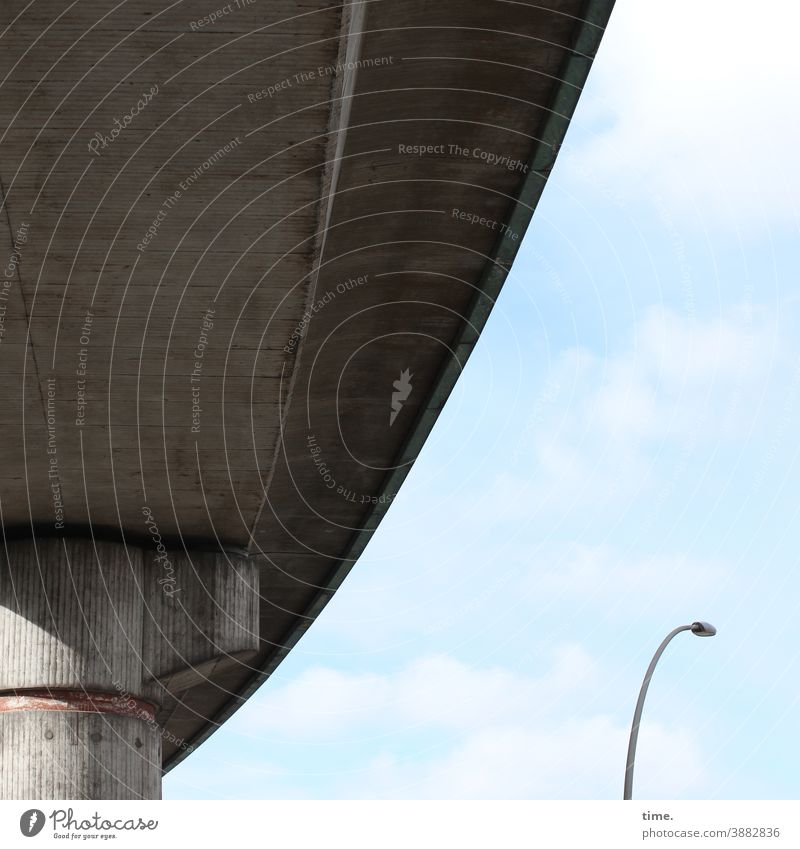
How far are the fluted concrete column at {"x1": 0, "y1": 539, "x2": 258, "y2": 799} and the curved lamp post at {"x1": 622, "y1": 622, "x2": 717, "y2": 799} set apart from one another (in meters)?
6.67

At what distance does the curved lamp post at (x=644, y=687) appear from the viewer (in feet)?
49.9

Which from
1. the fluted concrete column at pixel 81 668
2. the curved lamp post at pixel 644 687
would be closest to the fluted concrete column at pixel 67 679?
the fluted concrete column at pixel 81 668

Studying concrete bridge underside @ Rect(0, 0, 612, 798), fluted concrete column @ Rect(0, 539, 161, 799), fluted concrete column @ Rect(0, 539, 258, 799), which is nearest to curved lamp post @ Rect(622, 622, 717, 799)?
concrete bridge underside @ Rect(0, 0, 612, 798)

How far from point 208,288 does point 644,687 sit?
403 inches

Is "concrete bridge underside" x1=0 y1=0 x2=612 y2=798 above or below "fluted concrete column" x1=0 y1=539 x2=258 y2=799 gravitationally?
above

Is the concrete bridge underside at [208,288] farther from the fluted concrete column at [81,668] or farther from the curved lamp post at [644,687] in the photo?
the curved lamp post at [644,687]

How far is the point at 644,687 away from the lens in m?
15.8

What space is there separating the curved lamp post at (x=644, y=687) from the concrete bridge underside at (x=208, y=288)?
4601 millimetres

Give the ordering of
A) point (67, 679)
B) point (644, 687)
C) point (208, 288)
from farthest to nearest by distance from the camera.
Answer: point (644, 687)
point (67, 679)
point (208, 288)

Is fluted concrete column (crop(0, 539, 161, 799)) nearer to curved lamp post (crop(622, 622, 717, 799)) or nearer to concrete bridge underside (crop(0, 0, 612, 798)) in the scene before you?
concrete bridge underside (crop(0, 0, 612, 798))

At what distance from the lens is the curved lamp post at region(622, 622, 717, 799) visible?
15211mm

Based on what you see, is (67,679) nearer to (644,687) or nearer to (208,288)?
(208,288)

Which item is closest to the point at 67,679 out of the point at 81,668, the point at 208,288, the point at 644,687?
the point at 81,668

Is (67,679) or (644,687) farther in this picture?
(644,687)
